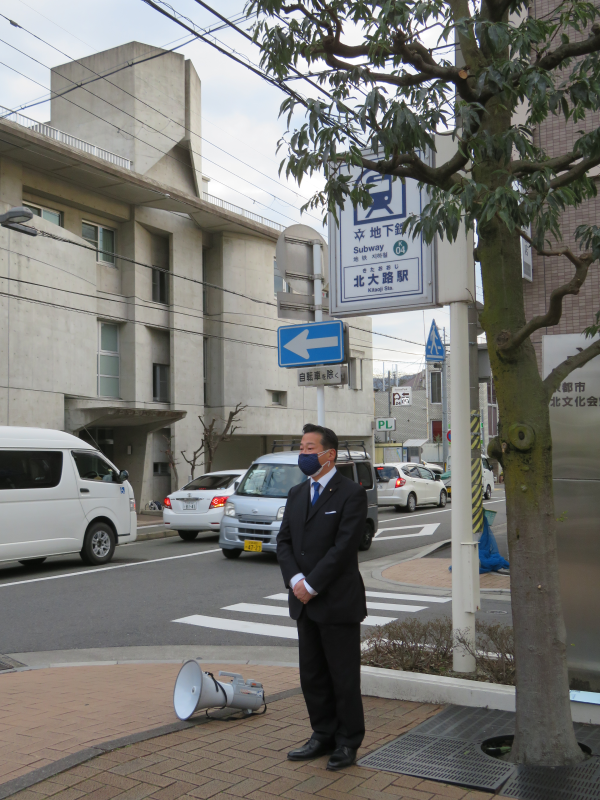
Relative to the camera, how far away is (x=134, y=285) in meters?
29.0

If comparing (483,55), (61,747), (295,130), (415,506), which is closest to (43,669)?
(61,747)

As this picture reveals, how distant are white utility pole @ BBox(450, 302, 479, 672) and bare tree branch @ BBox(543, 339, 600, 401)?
51.6 inches

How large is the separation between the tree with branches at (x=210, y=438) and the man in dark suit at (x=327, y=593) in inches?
933

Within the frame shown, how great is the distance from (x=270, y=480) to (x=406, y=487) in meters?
13.2

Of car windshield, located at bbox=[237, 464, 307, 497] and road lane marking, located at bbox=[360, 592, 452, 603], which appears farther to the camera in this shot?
car windshield, located at bbox=[237, 464, 307, 497]

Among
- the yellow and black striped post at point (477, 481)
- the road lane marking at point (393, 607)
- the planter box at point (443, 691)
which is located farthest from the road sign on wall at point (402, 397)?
the planter box at point (443, 691)

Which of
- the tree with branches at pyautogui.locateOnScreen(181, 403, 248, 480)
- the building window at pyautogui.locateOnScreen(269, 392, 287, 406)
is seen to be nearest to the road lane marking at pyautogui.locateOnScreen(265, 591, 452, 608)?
the tree with branches at pyautogui.locateOnScreen(181, 403, 248, 480)

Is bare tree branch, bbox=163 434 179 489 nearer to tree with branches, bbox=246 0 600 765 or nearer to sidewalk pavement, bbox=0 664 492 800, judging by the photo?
sidewalk pavement, bbox=0 664 492 800

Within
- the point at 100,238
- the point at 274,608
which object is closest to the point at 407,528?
the point at 274,608

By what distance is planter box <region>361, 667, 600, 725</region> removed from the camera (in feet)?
16.7

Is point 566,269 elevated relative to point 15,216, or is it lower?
lower

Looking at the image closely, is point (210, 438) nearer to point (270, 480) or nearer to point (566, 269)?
point (270, 480)

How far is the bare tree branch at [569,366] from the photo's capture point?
4.35 meters

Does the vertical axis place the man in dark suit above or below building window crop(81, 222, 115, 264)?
below
